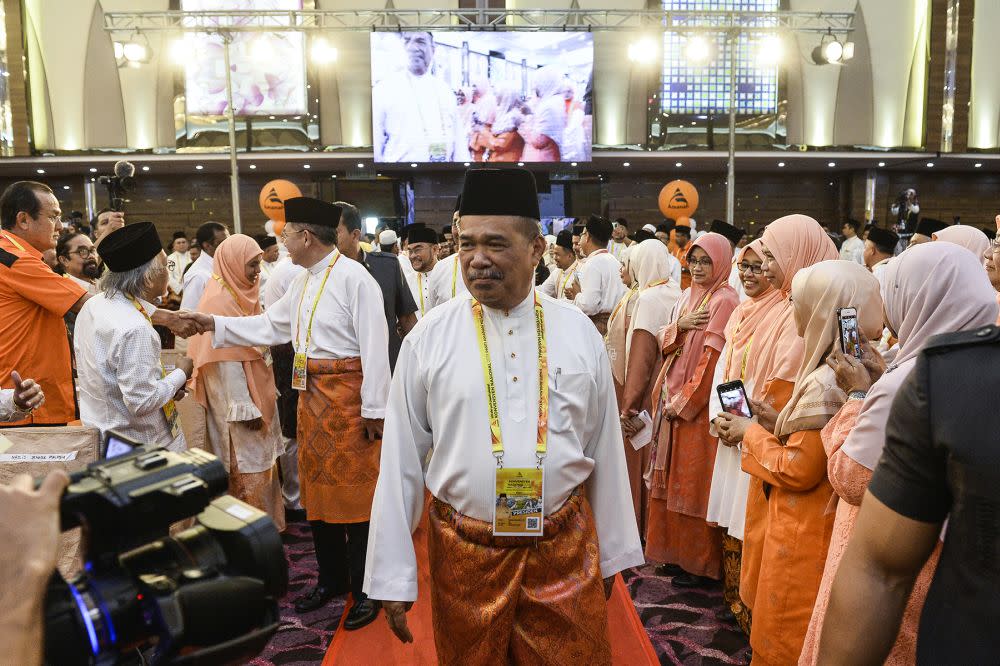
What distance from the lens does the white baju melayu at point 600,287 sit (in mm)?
5715

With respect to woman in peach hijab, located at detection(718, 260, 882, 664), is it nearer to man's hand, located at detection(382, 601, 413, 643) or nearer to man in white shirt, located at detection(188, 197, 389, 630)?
man's hand, located at detection(382, 601, 413, 643)

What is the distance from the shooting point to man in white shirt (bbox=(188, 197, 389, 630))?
10.7 feet

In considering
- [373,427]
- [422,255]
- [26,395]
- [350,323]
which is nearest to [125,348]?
[26,395]

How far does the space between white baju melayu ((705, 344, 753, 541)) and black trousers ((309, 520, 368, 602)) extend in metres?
1.56

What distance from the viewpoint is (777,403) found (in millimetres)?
2572

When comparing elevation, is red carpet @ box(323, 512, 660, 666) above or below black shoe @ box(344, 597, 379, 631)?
below

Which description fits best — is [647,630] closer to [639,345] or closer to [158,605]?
[639,345]

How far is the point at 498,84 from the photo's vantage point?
47.5ft

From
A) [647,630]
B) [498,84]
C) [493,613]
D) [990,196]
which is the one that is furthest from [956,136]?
[493,613]

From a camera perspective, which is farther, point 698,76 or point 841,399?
point 698,76

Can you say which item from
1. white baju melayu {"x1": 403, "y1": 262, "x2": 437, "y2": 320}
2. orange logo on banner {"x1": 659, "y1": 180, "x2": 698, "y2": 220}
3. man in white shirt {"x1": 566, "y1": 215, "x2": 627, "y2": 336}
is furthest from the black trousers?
orange logo on banner {"x1": 659, "y1": 180, "x2": 698, "y2": 220}

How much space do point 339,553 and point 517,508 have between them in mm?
1990

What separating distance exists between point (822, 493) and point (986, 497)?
4.18 feet

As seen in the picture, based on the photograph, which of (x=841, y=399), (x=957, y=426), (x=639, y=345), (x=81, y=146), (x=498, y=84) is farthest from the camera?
(x=81, y=146)
